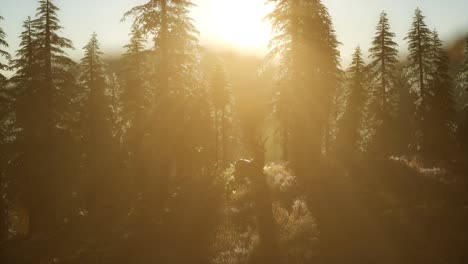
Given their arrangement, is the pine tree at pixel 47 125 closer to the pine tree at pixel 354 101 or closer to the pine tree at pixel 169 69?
the pine tree at pixel 169 69

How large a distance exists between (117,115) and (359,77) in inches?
1024

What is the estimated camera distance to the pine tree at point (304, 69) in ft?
81.7

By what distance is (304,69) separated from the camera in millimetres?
24922

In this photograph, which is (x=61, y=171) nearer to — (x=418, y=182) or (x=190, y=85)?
(x=190, y=85)

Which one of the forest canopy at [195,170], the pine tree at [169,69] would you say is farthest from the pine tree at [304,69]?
the pine tree at [169,69]

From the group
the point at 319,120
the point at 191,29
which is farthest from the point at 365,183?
the point at 191,29

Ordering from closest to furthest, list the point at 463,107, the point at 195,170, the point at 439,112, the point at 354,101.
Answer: the point at 195,170
the point at 439,112
the point at 463,107
the point at 354,101

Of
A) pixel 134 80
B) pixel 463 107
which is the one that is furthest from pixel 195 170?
pixel 463 107

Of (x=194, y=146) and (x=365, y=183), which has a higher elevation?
(x=194, y=146)

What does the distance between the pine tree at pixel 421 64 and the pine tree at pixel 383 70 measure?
1788 mm

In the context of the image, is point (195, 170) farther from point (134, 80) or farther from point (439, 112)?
point (439, 112)

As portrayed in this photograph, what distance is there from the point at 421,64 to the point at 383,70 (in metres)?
3.40

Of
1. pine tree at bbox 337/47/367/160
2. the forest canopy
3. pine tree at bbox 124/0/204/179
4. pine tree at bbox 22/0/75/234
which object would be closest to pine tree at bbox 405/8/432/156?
the forest canopy

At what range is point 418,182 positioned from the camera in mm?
22406
